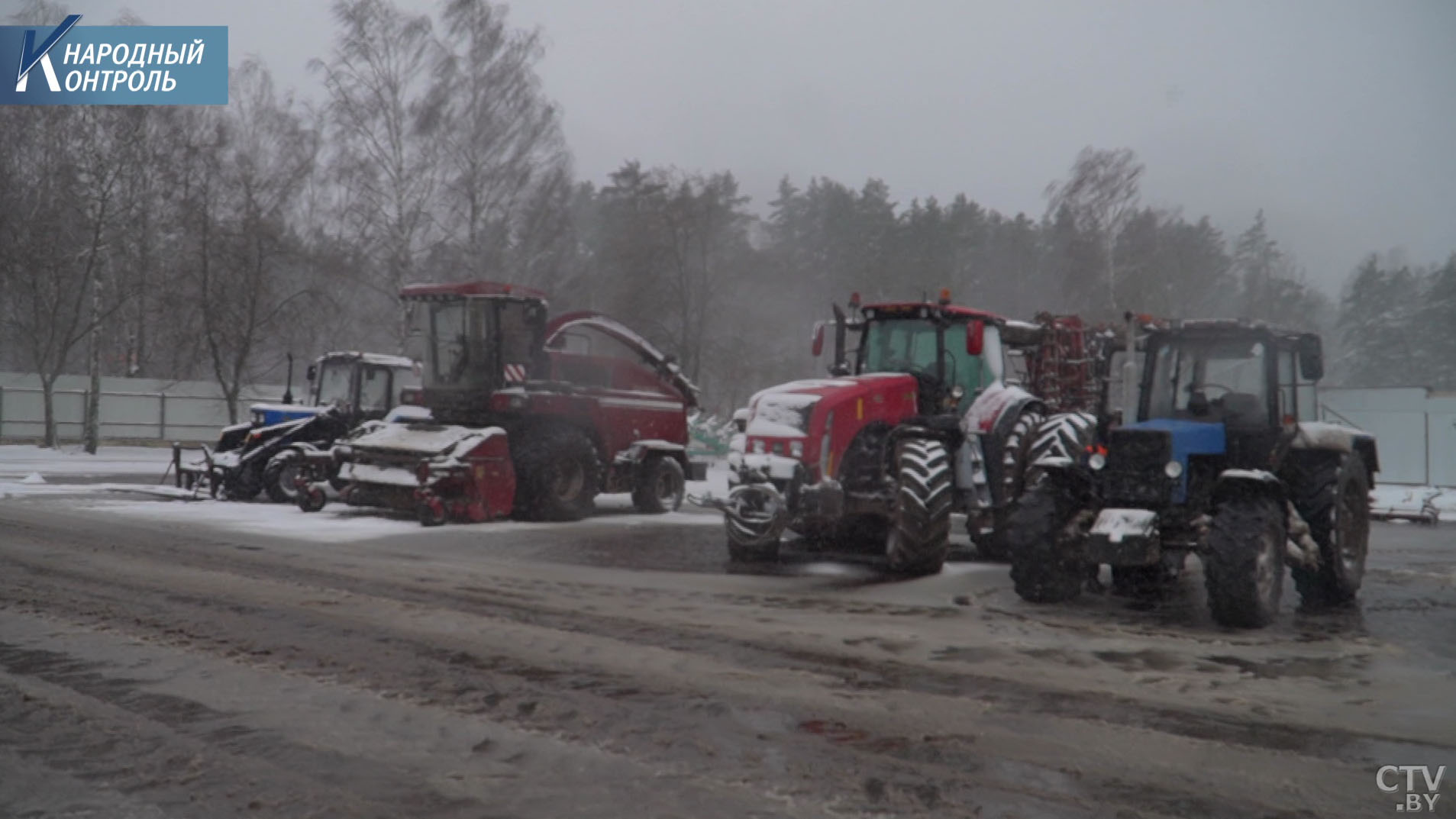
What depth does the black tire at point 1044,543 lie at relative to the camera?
8977 millimetres

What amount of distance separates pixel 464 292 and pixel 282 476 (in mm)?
4393

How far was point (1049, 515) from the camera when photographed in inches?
355

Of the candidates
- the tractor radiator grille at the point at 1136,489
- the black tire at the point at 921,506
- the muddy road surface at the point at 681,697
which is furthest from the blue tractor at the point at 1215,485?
the black tire at the point at 921,506

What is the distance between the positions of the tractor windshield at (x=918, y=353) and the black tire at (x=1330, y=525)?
3190mm

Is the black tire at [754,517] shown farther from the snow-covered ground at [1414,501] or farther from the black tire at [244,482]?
the snow-covered ground at [1414,501]

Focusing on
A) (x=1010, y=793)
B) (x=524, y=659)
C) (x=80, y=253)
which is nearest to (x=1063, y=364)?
(x=524, y=659)

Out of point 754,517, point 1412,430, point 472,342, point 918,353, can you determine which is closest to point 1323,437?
point 918,353

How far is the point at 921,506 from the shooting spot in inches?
401

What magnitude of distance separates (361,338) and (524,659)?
1484 inches

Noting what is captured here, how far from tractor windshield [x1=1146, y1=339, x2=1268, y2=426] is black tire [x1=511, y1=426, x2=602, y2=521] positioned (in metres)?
8.36

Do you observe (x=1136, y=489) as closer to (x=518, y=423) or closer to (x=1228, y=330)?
(x=1228, y=330)

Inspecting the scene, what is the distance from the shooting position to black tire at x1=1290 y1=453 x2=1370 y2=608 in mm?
9203

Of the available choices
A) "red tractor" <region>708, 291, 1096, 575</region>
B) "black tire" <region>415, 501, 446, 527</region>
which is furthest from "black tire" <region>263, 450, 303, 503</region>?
"red tractor" <region>708, 291, 1096, 575</region>

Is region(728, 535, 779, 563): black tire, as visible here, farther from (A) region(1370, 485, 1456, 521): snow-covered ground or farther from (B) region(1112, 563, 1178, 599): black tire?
(A) region(1370, 485, 1456, 521): snow-covered ground
